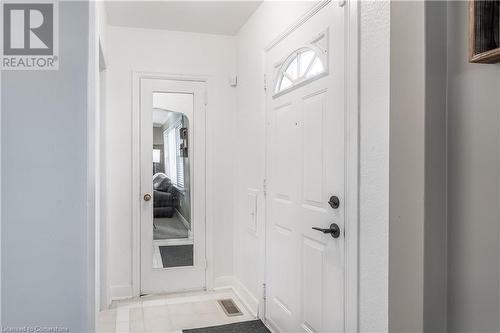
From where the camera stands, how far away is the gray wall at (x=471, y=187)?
115 cm

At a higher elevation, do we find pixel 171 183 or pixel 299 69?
pixel 299 69

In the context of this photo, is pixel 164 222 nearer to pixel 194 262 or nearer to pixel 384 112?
pixel 194 262

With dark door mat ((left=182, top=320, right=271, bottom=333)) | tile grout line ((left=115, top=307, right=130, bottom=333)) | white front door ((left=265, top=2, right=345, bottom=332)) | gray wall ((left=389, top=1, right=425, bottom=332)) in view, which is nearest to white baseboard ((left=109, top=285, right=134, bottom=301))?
tile grout line ((left=115, top=307, right=130, bottom=333))

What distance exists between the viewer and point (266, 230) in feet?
9.11

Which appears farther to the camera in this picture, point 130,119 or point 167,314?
point 130,119

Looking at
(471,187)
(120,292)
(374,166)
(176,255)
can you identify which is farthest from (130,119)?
(471,187)

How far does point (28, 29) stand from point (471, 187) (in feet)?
6.20

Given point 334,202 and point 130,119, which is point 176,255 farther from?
point 334,202

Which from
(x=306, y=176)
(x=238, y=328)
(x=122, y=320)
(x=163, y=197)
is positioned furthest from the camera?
(x=163, y=197)

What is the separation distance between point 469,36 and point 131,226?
3.00 m

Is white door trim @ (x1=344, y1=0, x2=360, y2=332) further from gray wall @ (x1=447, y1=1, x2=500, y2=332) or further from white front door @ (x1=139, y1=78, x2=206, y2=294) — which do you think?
white front door @ (x1=139, y1=78, x2=206, y2=294)

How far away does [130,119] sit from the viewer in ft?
11.1

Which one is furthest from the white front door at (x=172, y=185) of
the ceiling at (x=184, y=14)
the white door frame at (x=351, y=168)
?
the white door frame at (x=351, y=168)

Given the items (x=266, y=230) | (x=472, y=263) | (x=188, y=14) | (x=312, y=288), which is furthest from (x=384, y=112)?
(x=188, y=14)
